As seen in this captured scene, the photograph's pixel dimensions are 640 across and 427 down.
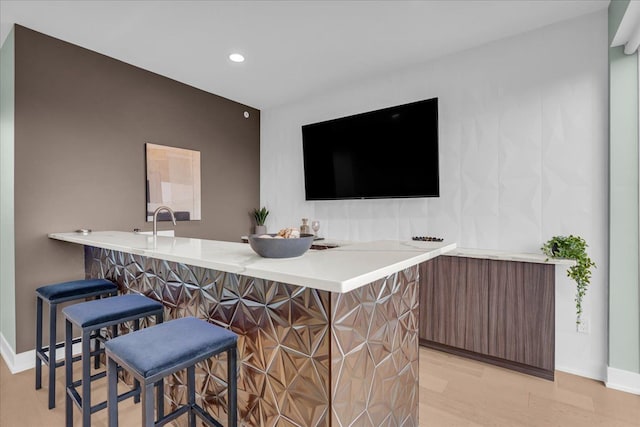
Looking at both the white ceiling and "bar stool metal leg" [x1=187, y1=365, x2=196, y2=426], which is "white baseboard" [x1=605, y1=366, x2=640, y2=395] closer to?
the white ceiling

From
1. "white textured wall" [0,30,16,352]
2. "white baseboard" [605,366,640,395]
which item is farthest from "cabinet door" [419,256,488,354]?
"white textured wall" [0,30,16,352]

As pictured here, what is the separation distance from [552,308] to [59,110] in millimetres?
4216

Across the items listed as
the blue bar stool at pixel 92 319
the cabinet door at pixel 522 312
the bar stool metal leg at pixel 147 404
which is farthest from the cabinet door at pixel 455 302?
the bar stool metal leg at pixel 147 404

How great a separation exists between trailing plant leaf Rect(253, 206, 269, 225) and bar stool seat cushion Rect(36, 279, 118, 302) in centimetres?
221

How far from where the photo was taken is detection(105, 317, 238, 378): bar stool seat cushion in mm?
1139

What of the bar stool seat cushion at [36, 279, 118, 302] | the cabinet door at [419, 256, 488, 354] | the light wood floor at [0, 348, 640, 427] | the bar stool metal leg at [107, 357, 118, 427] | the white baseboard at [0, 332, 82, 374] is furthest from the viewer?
the cabinet door at [419, 256, 488, 354]

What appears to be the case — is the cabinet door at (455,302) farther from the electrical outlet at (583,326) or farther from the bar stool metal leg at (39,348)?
the bar stool metal leg at (39,348)

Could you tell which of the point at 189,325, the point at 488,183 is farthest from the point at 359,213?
the point at 189,325

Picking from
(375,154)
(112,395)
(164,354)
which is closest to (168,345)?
(164,354)

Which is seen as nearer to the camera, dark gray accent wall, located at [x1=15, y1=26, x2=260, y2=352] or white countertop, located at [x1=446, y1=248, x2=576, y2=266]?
white countertop, located at [x1=446, y1=248, x2=576, y2=266]

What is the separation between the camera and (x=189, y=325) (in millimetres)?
1401

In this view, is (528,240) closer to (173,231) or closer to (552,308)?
(552,308)

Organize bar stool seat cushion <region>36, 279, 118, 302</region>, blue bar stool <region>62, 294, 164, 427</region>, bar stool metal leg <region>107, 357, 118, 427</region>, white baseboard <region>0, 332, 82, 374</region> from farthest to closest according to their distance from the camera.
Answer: white baseboard <region>0, 332, 82, 374</region>
bar stool seat cushion <region>36, 279, 118, 302</region>
blue bar stool <region>62, 294, 164, 427</region>
bar stool metal leg <region>107, 357, 118, 427</region>

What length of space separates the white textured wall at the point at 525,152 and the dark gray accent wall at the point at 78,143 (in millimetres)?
2267
